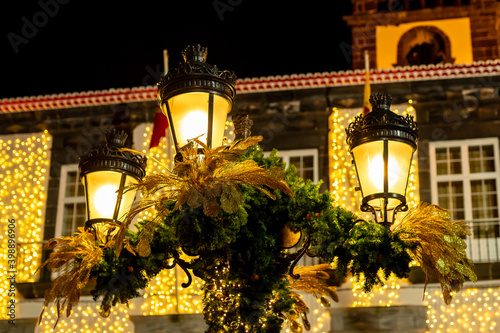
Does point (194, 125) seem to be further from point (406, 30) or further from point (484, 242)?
point (406, 30)

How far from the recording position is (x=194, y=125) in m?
4.40

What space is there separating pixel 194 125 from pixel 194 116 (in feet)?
0.18

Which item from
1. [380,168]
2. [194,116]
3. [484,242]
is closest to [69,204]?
[484,242]

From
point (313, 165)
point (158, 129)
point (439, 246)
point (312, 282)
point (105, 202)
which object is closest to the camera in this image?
point (439, 246)

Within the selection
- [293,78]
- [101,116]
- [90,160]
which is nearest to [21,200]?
[101,116]

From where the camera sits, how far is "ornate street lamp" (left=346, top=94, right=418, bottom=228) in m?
4.66

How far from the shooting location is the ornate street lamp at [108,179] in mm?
4895

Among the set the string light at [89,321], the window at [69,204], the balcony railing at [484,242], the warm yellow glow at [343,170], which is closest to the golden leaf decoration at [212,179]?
the warm yellow glow at [343,170]

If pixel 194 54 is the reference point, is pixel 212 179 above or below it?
below

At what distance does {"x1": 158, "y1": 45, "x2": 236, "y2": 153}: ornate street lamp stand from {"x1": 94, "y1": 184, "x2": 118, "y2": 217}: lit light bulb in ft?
2.39

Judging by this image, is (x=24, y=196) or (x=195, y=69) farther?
(x=24, y=196)

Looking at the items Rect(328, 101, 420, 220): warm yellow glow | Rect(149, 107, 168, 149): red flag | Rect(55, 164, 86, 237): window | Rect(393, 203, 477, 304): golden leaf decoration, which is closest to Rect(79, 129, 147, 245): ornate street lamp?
Rect(393, 203, 477, 304): golden leaf decoration

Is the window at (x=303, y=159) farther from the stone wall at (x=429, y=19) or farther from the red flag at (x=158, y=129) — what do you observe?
the stone wall at (x=429, y=19)

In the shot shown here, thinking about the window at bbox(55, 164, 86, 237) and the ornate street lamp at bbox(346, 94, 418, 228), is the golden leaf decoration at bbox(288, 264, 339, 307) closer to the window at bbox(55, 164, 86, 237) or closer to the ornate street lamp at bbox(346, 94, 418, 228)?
the ornate street lamp at bbox(346, 94, 418, 228)
